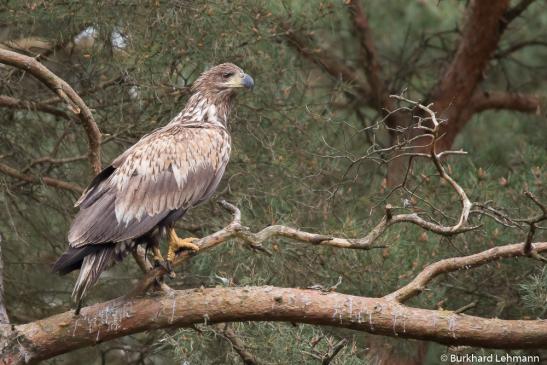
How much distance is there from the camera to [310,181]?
6809 mm

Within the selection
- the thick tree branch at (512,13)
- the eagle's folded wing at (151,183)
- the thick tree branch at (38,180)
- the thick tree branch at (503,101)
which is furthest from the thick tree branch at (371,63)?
the thick tree branch at (38,180)

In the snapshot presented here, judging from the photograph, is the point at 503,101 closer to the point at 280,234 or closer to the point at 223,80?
the point at 223,80

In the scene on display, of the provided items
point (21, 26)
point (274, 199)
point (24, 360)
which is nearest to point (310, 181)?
point (274, 199)

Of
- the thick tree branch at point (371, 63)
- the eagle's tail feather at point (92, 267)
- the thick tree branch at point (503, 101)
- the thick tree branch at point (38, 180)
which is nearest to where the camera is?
the eagle's tail feather at point (92, 267)

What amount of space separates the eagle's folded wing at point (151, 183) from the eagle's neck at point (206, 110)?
166mm

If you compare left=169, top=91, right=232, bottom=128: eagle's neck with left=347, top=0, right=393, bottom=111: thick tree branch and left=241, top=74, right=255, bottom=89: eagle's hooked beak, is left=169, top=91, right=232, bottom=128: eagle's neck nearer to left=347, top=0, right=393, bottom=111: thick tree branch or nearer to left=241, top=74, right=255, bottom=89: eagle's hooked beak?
left=241, top=74, right=255, bottom=89: eagle's hooked beak

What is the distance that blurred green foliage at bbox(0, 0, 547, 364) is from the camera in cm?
618

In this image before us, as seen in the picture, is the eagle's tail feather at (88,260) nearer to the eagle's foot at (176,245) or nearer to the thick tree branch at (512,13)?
the eagle's foot at (176,245)

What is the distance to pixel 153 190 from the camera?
5.46 m

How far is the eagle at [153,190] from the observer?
494 cm

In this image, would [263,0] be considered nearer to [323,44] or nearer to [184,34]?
[184,34]

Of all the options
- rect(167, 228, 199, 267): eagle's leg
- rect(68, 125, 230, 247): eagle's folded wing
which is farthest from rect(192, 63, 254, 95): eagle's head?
rect(167, 228, 199, 267): eagle's leg

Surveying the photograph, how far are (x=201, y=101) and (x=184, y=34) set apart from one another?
1.58 ft

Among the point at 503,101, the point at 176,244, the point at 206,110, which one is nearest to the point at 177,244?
the point at 176,244
